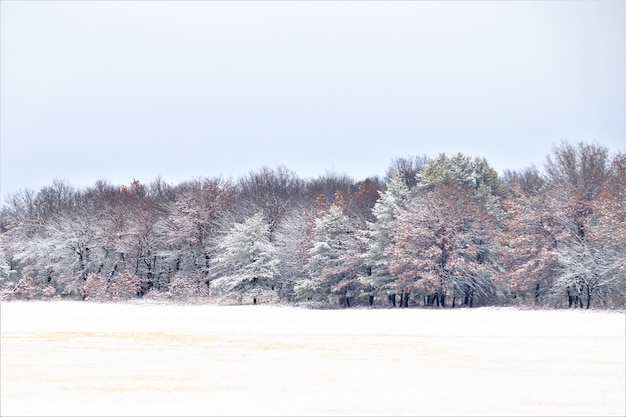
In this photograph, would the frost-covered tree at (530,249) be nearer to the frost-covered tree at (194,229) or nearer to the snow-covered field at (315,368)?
the snow-covered field at (315,368)

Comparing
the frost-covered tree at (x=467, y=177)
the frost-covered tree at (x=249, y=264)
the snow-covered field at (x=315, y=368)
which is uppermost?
the frost-covered tree at (x=467, y=177)

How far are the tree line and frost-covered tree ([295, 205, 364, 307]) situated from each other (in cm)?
14

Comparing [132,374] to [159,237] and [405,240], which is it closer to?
[405,240]

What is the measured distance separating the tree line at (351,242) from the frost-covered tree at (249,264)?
14 centimetres

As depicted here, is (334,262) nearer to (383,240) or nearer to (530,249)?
(383,240)

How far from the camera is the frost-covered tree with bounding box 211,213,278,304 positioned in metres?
68.8

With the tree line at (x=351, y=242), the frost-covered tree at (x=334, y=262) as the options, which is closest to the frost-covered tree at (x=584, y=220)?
the tree line at (x=351, y=242)

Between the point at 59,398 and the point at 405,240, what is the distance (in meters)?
42.2

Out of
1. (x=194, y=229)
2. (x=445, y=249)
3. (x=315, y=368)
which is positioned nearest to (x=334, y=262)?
(x=445, y=249)

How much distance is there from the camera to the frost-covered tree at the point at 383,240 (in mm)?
63125

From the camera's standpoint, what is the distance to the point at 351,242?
A: 65.6m

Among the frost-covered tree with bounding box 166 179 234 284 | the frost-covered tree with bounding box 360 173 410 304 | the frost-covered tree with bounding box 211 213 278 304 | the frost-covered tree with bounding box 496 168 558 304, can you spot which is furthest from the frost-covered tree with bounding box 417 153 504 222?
the frost-covered tree with bounding box 166 179 234 284

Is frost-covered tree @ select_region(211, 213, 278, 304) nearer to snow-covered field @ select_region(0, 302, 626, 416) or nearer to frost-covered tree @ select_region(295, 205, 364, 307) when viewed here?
frost-covered tree @ select_region(295, 205, 364, 307)

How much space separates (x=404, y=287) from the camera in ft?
201
